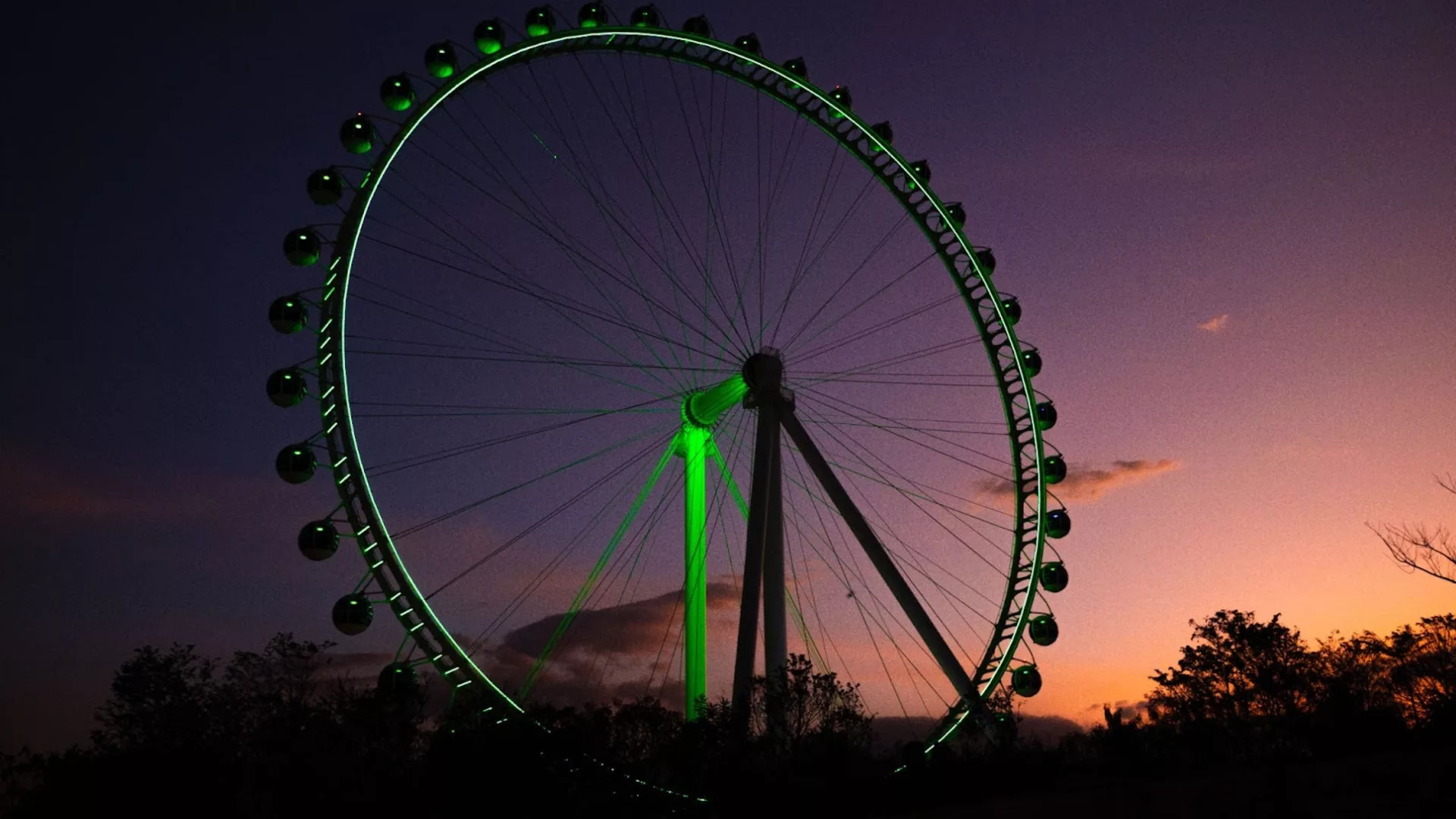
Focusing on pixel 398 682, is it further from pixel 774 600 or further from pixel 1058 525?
pixel 1058 525

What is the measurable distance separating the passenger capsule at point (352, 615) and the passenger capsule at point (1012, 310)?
43.8ft

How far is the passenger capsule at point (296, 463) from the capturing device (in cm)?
1212

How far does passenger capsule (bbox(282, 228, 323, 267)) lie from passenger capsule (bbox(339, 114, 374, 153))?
151 cm

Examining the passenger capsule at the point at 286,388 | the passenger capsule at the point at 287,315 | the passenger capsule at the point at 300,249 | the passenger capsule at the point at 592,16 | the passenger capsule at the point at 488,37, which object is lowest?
the passenger capsule at the point at 286,388

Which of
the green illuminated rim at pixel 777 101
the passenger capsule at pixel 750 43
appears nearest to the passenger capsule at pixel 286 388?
the green illuminated rim at pixel 777 101

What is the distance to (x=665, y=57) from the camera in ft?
56.0

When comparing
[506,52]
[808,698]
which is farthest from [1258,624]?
[506,52]

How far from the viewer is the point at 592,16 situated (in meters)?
16.2

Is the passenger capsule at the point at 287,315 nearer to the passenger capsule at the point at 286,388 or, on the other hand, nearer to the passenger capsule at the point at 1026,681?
the passenger capsule at the point at 286,388

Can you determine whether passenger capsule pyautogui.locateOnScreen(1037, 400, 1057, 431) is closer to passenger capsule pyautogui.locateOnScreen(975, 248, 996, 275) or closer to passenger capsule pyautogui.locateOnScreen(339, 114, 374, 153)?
passenger capsule pyautogui.locateOnScreen(975, 248, 996, 275)

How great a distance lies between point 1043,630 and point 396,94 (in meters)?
14.2

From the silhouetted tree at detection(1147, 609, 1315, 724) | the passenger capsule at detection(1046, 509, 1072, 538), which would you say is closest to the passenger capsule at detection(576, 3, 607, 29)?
the passenger capsule at detection(1046, 509, 1072, 538)

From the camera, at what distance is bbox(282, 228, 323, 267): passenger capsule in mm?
12922

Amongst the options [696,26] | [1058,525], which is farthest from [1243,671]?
[696,26]
